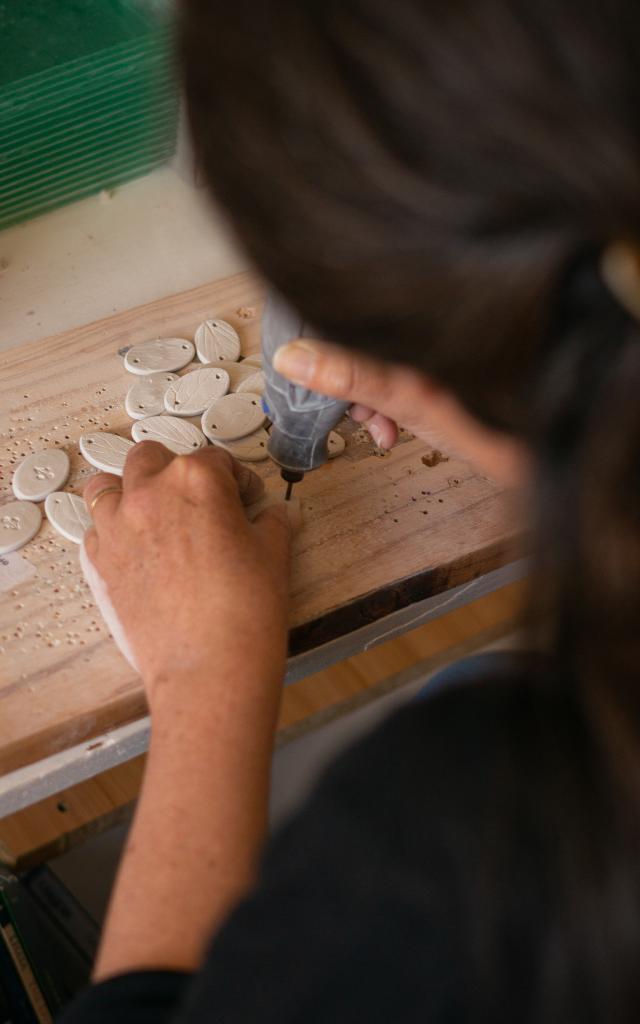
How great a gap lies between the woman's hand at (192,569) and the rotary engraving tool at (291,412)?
0.05 meters

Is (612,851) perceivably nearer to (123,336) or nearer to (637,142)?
(637,142)

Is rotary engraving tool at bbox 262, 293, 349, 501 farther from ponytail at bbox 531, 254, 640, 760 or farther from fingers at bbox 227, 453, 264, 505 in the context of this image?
ponytail at bbox 531, 254, 640, 760

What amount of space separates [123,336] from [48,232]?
11.9 inches

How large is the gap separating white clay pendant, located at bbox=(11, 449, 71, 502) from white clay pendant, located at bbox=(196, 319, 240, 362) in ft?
0.67

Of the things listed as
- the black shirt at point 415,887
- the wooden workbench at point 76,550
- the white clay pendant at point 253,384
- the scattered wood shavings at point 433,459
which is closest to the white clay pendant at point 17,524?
the wooden workbench at point 76,550

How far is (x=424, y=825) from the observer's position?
46 centimetres

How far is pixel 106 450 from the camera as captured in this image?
3.08ft

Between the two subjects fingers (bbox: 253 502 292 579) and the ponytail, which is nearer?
the ponytail

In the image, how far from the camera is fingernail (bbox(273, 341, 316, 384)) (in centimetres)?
76

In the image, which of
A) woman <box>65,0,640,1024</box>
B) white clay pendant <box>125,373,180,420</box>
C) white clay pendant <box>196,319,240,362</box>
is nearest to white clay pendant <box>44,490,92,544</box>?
white clay pendant <box>125,373,180,420</box>

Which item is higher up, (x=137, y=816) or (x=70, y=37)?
(x=70, y=37)

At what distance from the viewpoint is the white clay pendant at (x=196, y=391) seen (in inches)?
39.0

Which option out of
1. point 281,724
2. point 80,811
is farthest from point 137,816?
point 281,724

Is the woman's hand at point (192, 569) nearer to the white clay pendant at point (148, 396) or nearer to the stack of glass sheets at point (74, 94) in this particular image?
the white clay pendant at point (148, 396)
